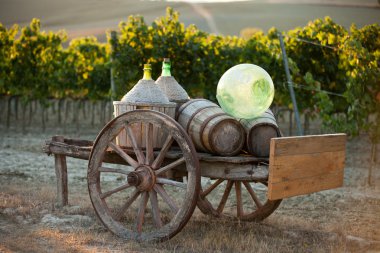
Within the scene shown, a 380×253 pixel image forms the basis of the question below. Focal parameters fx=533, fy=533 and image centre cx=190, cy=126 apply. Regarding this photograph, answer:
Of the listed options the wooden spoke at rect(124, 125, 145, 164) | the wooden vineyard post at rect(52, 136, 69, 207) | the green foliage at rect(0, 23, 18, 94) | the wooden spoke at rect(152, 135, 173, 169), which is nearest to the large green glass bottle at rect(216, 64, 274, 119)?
the wooden spoke at rect(152, 135, 173, 169)

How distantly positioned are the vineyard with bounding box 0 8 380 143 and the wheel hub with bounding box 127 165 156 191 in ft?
22.2

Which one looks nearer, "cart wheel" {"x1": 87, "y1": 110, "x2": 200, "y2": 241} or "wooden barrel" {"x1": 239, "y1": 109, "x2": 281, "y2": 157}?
"cart wheel" {"x1": 87, "y1": 110, "x2": 200, "y2": 241}

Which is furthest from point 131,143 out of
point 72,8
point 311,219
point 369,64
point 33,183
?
point 72,8

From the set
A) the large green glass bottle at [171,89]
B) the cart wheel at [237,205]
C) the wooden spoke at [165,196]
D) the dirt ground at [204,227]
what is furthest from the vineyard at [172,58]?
the wooden spoke at [165,196]

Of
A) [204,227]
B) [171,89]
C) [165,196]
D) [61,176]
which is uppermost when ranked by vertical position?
[171,89]

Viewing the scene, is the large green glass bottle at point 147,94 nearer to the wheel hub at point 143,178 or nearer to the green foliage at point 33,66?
the wheel hub at point 143,178

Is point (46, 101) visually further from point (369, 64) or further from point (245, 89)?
point (245, 89)

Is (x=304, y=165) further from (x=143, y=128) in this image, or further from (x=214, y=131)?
(x=143, y=128)

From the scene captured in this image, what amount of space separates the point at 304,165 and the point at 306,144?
15 centimetres

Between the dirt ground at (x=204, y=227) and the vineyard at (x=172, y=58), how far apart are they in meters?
4.20

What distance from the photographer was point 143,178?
12.5 feet

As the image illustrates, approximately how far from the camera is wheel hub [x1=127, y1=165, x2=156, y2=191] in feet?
12.5

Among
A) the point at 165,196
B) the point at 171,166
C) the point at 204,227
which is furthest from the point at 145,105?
the point at 204,227

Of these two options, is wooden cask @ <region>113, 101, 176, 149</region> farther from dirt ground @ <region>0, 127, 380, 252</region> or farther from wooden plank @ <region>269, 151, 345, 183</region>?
wooden plank @ <region>269, 151, 345, 183</region>
